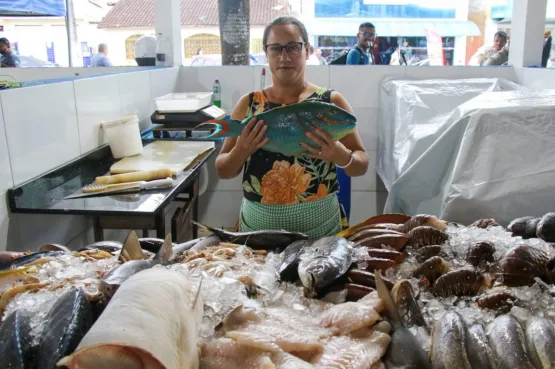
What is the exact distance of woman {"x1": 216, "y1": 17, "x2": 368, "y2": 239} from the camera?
2.21 metres

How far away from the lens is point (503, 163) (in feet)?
8.30

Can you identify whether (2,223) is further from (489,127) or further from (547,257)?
(489,127)

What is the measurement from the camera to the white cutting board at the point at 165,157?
3146 mm

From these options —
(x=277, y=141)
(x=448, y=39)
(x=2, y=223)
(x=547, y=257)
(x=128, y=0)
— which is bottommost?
(x=2, y=223)

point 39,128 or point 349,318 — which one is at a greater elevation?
point 39,128

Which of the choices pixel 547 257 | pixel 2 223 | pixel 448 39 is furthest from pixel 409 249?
pixel 448 39

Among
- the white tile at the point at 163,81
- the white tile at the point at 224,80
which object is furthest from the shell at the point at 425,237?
the white tile at the point at 224,80

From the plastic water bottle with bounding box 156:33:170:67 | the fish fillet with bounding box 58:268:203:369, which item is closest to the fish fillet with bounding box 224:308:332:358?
the fish fillet with bounding box 58:268:203:369

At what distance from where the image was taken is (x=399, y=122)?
3.75 meters

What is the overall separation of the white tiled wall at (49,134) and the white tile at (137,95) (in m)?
0.02

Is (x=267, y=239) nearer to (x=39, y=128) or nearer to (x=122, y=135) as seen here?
(x=39, y=128)

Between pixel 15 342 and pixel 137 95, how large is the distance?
3346 mm

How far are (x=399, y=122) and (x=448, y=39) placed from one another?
10.3 m

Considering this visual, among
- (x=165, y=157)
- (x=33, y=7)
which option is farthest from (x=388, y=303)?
(x=33, y=7)
